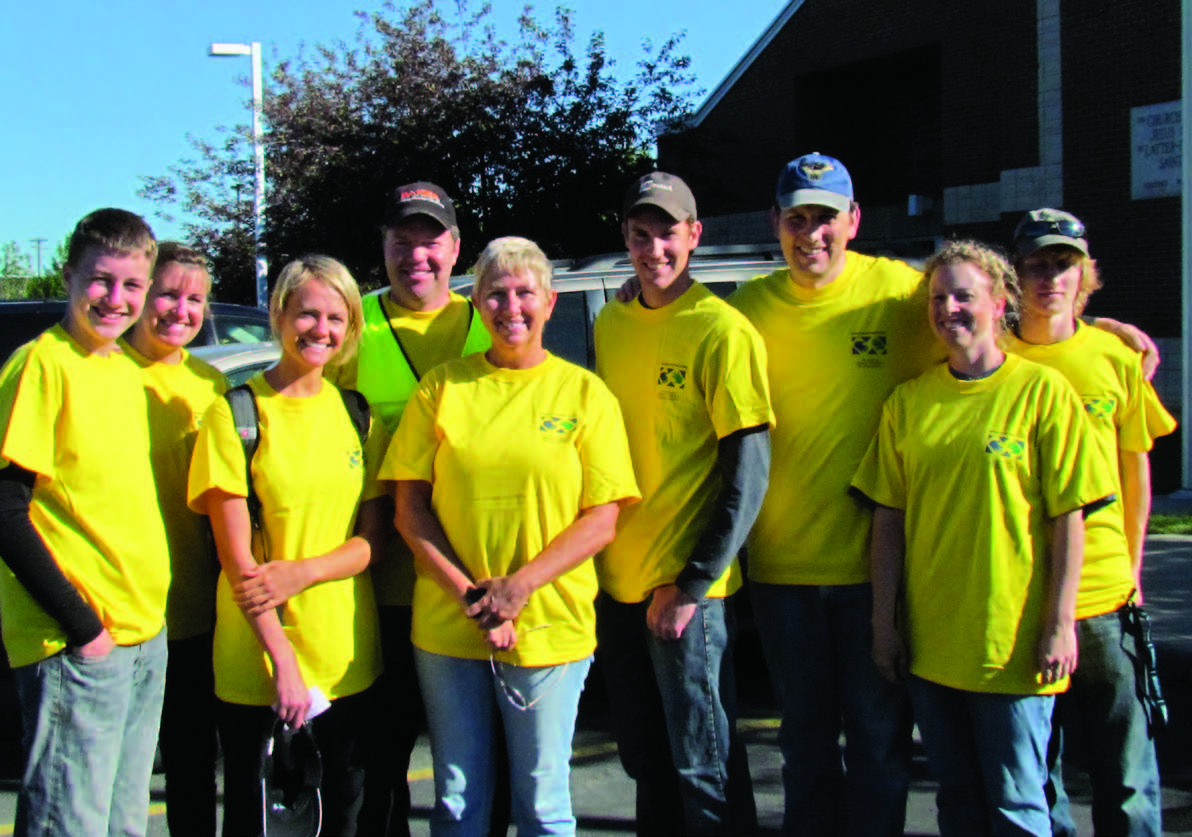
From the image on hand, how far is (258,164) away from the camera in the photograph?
16.2m

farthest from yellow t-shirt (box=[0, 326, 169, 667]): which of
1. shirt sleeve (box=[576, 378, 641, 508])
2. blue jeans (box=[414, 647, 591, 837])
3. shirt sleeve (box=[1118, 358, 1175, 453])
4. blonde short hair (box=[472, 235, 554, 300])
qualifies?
shirt sleeve (box=[1118, 358, 1175, 453])

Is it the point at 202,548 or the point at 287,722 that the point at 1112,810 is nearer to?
the point at 287,722

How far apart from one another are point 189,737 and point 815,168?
8.36 feet

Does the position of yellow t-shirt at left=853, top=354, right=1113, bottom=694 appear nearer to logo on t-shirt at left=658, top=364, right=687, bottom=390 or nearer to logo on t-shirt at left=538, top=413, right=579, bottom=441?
logo on t-shirt at left=658, top=364, right=687, bottom=390

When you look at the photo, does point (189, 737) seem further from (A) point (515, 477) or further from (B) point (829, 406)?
(B) point (829, 406)

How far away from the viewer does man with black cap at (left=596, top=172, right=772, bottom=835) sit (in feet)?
10.2

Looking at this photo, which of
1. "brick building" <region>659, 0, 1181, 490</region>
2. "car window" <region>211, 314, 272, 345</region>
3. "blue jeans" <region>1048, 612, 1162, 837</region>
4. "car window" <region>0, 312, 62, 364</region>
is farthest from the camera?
"brick building" <region>659, 0, 1181, 490</region>

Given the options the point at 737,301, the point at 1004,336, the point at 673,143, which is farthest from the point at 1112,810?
the point at 673,143

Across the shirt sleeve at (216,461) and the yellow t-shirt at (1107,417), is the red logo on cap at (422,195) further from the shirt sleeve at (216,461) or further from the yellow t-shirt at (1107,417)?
the yellow t-shirt at (1107,417)

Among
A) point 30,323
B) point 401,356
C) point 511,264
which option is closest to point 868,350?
point 511,264

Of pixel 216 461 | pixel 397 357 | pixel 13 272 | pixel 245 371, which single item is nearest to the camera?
pixel 216 461

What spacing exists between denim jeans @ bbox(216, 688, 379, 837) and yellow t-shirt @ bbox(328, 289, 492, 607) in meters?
0.35

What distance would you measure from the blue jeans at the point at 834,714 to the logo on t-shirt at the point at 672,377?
68cm

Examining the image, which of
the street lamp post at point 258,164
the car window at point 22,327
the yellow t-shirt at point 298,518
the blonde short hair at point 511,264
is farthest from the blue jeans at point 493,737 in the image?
the street lamp post at point 258,164
